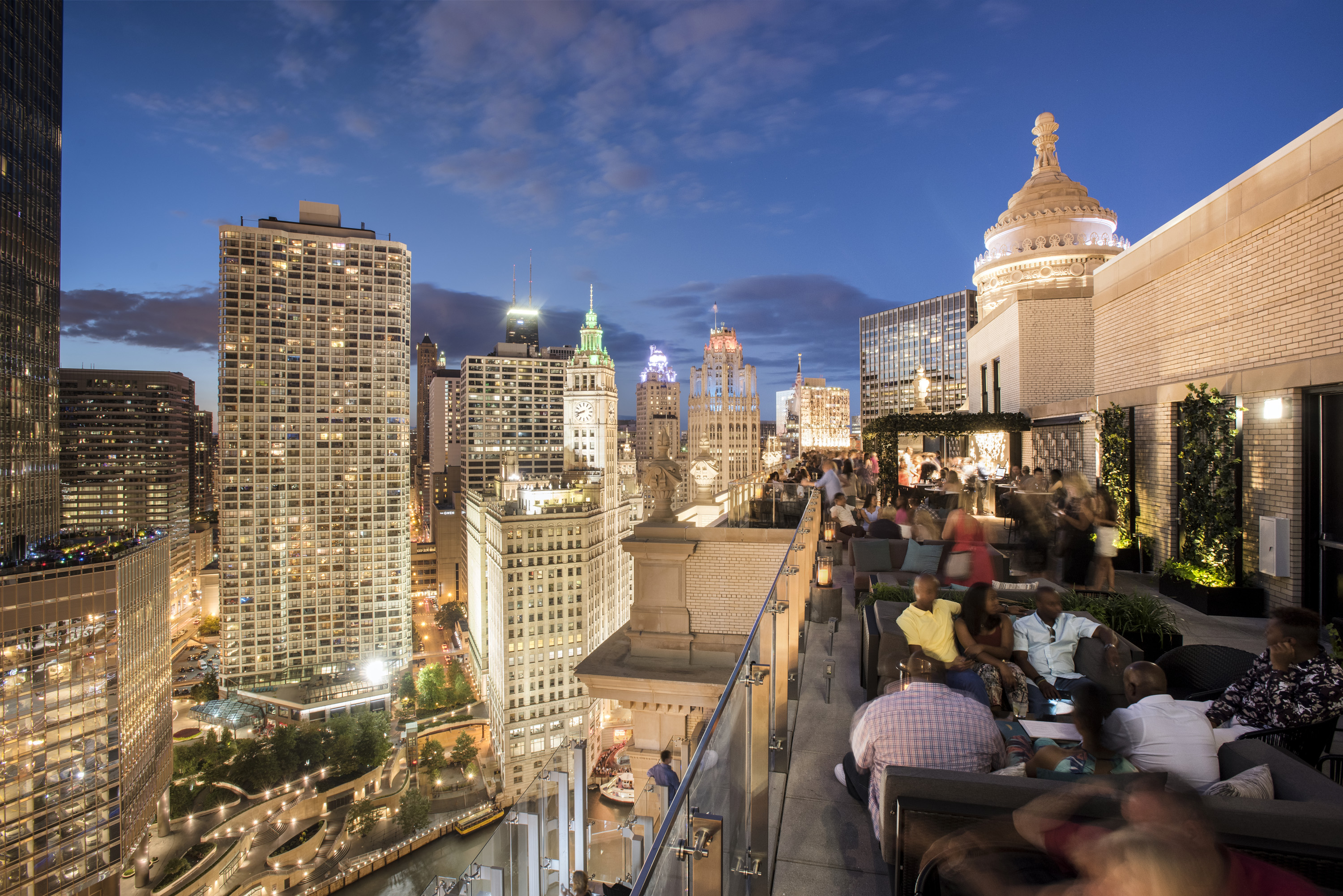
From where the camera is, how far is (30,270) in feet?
104

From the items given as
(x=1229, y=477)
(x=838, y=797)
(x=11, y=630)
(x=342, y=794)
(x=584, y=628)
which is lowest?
(x=342, y=794)

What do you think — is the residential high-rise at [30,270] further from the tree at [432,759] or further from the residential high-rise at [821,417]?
the residential high-rise at [821,417]

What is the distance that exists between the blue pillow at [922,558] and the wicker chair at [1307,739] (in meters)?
4.60

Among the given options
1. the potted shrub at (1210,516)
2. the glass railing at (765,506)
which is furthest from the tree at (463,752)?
the potted shrub at (1210,516)

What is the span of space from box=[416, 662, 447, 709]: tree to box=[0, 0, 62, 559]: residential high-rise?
2799 centimetres

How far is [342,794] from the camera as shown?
37.6 metres

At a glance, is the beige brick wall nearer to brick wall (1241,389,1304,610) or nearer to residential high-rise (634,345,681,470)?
brick wall (1241,389,1304,610)

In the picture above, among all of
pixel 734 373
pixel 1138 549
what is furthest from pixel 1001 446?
pixel 734 373

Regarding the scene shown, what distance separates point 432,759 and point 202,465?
91001mm

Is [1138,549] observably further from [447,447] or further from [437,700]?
[447,447]

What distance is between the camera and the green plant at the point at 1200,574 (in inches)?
322

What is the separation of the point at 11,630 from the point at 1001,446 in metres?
33.8

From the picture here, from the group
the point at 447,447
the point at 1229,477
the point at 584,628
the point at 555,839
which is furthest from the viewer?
the point at 447,447

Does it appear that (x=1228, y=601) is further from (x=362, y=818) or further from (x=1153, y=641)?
(x=362, y=818)
